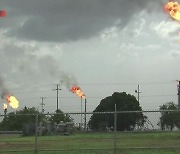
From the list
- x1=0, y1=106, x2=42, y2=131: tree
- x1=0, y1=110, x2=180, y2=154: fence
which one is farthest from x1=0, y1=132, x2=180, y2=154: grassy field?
x1=0, y1=106, x2=42, y2=131: tree

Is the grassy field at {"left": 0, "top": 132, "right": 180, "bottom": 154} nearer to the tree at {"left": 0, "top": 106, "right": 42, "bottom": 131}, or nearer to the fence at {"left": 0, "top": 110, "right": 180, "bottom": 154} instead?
the fence at {"left": 0, "top": 110, "right": 180, "bottom": 154}

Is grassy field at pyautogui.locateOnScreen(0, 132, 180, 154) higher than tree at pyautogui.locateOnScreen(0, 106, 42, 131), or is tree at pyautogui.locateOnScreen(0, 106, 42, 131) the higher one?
tree at pyautogui.locateOnScreen(0, 106, 42, 131)

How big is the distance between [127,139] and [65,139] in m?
5.60

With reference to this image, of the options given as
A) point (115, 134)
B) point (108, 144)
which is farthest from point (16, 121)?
point (115, 134)

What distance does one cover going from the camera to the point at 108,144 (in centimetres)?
2216

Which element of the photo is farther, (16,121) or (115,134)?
(16,121)

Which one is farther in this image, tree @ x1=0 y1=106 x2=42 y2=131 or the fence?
tree @ x1=0 y1=106 x2=42 y2=131

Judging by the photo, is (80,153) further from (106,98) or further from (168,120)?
(106,98)

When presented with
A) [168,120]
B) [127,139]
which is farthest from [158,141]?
[168,120]

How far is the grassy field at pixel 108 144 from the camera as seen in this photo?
17.1 meters

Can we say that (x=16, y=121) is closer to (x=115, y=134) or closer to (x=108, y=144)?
(x=108, y=144)

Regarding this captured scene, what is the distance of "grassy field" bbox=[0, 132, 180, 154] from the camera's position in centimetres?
Result: 1706

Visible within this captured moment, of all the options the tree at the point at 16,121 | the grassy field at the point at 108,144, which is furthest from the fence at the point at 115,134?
the tree at the point at 16,121

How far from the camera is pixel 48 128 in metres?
25.5
